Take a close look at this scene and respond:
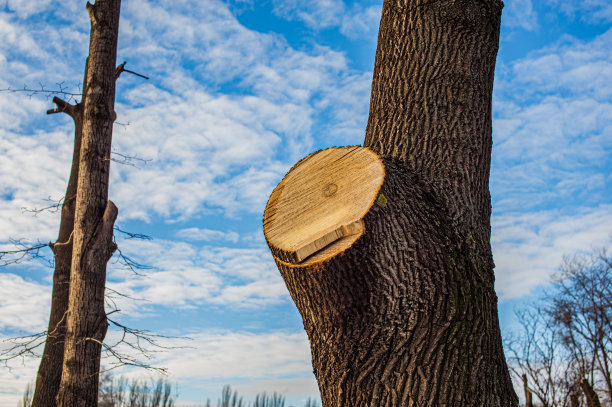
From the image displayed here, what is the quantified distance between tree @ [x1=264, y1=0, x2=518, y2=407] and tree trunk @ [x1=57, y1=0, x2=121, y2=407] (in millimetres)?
3816

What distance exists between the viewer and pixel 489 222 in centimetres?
288

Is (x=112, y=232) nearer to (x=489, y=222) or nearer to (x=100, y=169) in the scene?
(x=100, y=169)

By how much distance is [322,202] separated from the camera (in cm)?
250

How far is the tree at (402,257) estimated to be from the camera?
2285mm

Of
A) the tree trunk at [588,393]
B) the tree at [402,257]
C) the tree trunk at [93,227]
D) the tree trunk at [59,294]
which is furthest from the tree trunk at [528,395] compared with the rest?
the tree at [402,257]

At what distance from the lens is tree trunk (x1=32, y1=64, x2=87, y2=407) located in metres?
5.91

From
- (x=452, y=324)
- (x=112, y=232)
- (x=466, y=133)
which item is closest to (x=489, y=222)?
(x=466, y=133)

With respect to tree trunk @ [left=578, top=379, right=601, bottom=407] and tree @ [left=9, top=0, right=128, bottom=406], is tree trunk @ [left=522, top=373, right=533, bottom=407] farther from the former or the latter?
tree @ [left=9, top=0, right=128, bottom=406]

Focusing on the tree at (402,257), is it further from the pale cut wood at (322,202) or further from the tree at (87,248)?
the tree at (87,248)

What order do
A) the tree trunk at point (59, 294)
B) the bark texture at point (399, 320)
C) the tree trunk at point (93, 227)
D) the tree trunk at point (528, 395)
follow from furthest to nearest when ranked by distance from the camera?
the tree trunk at point (528, 395) < the tree trunk at point (59, 294) < the tree trunk at point (93, 227) < the bark texture at point (399, 320)

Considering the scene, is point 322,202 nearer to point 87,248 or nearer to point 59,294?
point 87,248

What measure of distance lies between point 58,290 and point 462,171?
560cm

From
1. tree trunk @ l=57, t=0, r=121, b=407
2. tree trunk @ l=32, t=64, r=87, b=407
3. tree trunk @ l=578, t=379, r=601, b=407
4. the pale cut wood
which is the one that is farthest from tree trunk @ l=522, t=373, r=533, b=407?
the pale cut wood

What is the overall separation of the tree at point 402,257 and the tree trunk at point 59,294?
4476mm
